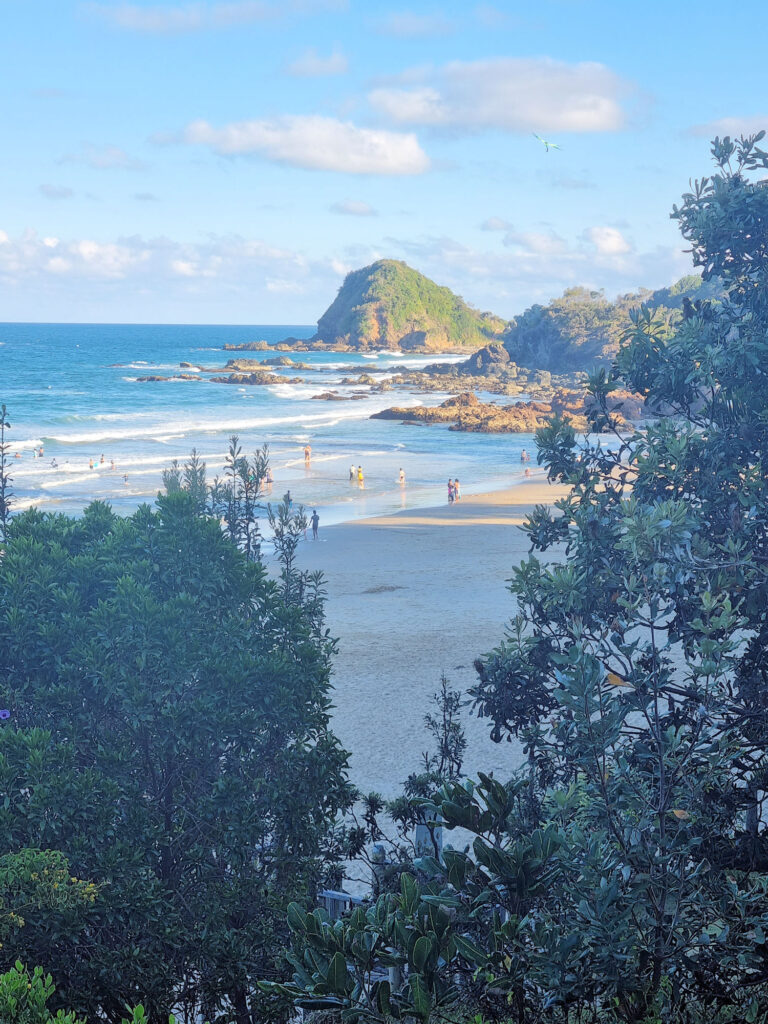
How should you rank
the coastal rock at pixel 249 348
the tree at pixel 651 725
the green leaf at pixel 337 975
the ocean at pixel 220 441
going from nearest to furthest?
the green leaf at pixel 337 975 → the tree at pixel 651 725 → the ocean at pixel 220 441 → the coastal rock at pixel 249 348

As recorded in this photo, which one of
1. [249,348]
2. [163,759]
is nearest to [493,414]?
[163,759]

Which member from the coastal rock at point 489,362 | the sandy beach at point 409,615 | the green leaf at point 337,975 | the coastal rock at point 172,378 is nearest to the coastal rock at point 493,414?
the sandy beach at point 409,615

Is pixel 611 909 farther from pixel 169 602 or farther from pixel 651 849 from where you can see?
pixel 169 602

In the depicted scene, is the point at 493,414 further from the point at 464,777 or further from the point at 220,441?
the point at 464,777

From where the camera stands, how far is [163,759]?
7.78 meters

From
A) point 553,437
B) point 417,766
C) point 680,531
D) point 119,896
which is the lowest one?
Result: point 417,766

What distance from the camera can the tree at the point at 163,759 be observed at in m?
6.87

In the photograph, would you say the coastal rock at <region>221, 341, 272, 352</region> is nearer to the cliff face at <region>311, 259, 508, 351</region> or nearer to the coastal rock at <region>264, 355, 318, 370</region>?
the cliff face at <region>311, 259, 508, 351</region>

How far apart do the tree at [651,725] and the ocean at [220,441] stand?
2963 cm

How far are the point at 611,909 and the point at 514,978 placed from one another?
1.76 feet

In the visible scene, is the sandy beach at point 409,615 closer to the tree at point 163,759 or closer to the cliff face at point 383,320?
the tree at point 163,759

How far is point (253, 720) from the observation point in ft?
25.4

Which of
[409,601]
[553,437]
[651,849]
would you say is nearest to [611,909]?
[651,849]

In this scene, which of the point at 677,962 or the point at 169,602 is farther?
the point at 169,602
